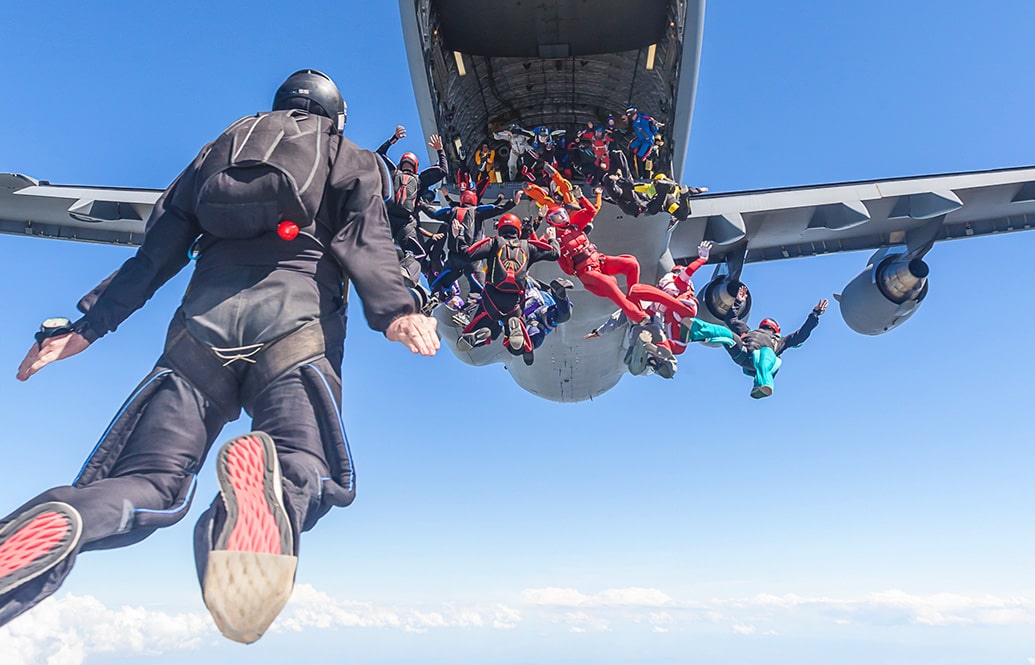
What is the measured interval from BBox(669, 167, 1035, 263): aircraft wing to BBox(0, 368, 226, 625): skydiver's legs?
28.4ft

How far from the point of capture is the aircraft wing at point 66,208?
28.8 ft

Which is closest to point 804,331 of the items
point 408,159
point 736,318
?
point 736,318

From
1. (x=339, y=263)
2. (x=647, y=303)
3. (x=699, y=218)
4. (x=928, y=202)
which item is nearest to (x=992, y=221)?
(x=928, y=202)

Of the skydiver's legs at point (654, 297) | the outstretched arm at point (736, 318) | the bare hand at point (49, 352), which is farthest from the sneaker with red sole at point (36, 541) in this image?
the outstretched arm at point (736, 318)

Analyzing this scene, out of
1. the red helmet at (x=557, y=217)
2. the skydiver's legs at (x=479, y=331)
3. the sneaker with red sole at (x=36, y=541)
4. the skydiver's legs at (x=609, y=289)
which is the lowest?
the sneaker with red sole at (x=36, y=541)

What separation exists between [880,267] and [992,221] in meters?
2.15

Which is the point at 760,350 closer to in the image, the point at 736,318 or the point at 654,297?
the point at 736,318

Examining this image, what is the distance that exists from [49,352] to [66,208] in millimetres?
7246

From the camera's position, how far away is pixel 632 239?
9211 mm

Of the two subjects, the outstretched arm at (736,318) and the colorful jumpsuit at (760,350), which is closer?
the colorful jumpsuit at (760,350)

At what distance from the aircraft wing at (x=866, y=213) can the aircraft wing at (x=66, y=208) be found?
7699mm

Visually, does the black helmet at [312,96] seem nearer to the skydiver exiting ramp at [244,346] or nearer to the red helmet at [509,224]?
the skydiver exiting ramp at [244,346]

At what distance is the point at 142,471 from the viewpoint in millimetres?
2752

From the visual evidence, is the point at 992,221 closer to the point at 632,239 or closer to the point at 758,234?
the point at 758,234
